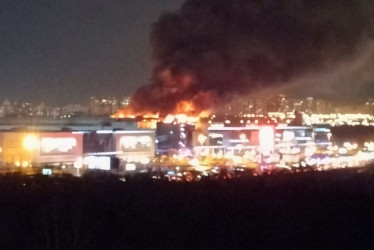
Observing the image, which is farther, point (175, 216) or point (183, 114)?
point (183, 114)

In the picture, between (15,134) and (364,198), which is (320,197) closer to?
(364,198)

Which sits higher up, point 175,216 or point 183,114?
point 183,114

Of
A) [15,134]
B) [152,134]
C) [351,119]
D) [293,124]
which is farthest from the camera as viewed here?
[351,119]

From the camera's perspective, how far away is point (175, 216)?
22.9 m

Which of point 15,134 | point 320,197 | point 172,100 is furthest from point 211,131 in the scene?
point 320,197

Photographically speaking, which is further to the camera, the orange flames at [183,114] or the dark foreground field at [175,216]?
the orange flames at [183,114]

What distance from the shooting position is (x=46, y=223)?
19.0 metres

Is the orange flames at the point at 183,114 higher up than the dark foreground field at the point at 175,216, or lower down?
higher up

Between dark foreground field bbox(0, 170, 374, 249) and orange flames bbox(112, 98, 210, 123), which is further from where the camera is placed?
orange flames bbox(112, 98, 210, 123)

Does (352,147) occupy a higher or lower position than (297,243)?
higher

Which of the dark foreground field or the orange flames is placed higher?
the orange flames

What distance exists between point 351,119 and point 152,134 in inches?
2811

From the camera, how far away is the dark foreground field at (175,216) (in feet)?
62.7

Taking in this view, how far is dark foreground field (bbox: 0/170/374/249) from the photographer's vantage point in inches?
752
